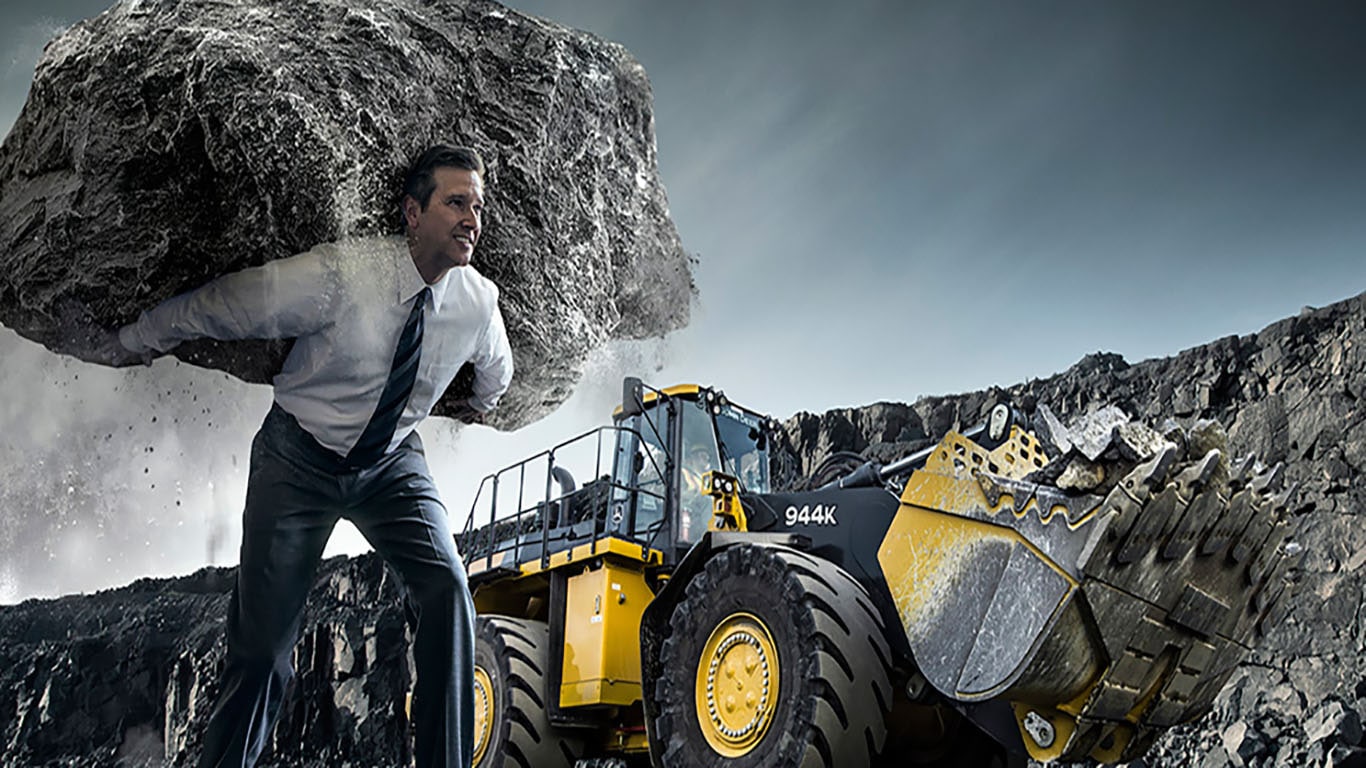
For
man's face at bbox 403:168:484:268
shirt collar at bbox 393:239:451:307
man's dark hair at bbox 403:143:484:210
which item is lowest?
shirt collar at bbox 393:239:451:307

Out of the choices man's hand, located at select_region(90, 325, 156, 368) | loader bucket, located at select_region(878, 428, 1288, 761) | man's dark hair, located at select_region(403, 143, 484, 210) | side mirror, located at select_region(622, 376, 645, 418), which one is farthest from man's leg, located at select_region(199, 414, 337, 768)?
side mirror, located at select_region(622, 376, 645, 418)

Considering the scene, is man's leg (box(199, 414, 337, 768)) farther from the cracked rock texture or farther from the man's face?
the cracked rock texture

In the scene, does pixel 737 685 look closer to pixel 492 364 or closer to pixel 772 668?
pixel 772 668

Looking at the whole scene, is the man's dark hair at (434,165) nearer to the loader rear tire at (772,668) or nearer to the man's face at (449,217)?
the man's face at (449,217)

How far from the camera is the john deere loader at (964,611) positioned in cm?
433

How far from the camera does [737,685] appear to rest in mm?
5582

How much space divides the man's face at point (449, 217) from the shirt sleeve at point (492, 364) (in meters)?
0.20

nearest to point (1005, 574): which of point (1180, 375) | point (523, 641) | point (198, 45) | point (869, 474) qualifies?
point (869, 474)

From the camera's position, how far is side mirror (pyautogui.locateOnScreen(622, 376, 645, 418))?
7.52 m

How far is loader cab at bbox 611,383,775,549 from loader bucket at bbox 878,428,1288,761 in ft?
9.96

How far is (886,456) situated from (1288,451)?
972 centimetres

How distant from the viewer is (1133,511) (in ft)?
13.8

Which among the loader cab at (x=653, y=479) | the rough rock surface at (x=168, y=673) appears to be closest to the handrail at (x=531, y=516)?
the loader cab at (x=653, y=479)

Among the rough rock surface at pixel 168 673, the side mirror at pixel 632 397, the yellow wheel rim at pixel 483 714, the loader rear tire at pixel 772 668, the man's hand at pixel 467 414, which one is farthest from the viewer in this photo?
the rough rock surface at pixel 168 673
